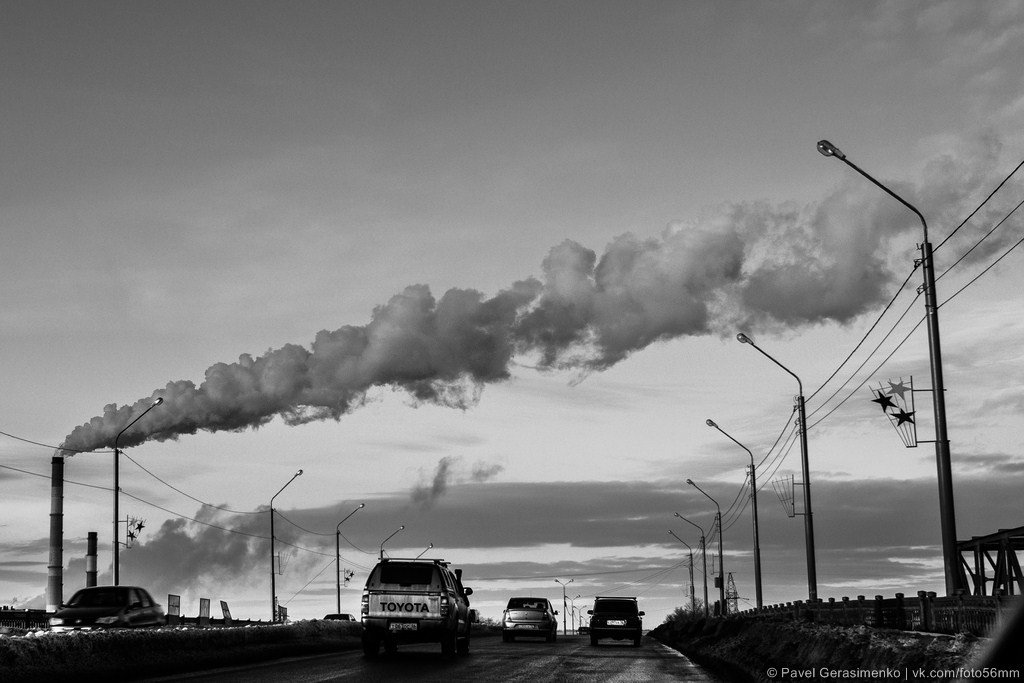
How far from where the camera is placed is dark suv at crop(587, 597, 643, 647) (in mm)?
43094

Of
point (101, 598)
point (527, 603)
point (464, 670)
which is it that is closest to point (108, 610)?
point (101, 598)

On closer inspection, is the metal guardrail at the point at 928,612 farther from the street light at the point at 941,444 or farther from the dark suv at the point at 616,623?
the dark suv at the point at 616,623

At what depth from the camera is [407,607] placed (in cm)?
2620

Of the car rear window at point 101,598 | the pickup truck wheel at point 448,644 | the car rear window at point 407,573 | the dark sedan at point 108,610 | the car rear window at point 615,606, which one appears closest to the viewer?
the pickup truck wheel at point 448,644

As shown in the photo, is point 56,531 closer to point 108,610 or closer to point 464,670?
point 108,610

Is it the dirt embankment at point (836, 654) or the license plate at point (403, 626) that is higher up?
the dirt embankment at point (836, 654)

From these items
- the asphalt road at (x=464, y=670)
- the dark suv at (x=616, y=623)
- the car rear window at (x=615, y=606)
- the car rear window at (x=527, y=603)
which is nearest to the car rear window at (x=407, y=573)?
the asphalt road at (x=464, y=670)

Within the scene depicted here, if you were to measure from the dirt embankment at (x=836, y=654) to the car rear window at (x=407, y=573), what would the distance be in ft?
21.2

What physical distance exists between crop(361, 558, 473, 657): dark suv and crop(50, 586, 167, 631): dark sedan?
6.40 meters

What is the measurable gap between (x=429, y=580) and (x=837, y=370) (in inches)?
666

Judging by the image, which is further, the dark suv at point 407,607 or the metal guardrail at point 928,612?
the dark suv at point 407,607

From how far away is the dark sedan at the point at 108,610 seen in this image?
2809 cm

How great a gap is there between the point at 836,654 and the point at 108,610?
807 inches

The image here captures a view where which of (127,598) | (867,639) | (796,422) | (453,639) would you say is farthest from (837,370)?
(867,639)
